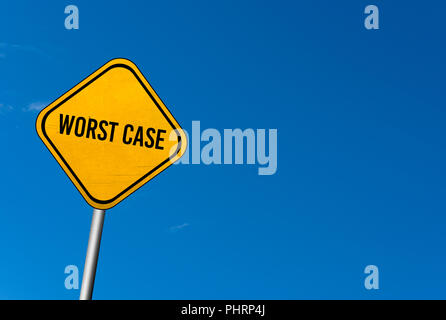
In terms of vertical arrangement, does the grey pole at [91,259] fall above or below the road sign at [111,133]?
below

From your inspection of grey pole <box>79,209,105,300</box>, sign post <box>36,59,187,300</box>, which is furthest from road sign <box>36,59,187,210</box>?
grey pole <box>79,209,105,300</box>

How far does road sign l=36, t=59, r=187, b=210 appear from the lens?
2.59 metres

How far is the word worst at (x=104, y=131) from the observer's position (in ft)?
8.63

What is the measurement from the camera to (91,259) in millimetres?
2271

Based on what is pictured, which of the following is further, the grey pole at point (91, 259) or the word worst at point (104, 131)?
the word worst at point (104, 131)

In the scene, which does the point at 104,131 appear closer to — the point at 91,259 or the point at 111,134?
the point at 111,134

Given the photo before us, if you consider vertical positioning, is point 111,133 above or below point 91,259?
above

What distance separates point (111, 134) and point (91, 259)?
31.9 inches

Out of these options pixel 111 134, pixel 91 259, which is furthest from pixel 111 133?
pixel 91 259

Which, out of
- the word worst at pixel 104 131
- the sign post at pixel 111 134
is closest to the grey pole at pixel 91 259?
the sign post at pixel 111 134

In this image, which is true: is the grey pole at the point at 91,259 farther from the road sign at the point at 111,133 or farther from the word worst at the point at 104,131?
the word worst at the point at 104,131
